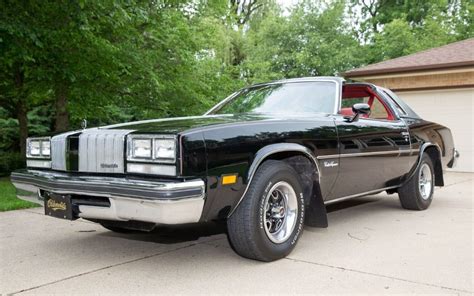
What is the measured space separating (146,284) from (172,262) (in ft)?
1.89

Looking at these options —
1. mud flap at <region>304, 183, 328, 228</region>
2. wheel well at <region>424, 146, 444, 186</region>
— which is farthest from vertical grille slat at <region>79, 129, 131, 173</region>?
wheel well at <region>424, 146, 444, 186</region>

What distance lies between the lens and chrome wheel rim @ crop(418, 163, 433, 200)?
626 cm

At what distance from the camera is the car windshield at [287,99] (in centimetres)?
483

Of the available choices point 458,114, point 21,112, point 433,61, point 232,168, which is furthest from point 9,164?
point 458,114

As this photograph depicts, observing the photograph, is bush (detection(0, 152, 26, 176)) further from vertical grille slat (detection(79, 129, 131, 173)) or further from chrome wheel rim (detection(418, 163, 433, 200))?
chrome wheel rim (detection(418, 163, 433, 200))

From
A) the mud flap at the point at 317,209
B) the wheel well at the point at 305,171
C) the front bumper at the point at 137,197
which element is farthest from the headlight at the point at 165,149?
A: the mud flap at the point at 317,209

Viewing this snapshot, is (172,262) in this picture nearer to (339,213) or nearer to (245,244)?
(245,244)

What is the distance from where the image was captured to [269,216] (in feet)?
12.7

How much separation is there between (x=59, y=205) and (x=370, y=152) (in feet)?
10.2

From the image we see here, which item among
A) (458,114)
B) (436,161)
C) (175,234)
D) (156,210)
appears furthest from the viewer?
(458,114)

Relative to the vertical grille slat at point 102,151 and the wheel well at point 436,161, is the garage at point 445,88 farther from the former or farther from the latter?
the vertical grille slat at point 102,151

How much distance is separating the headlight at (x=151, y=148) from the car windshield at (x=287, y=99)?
177 centimetres

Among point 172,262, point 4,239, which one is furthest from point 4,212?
point 172,262

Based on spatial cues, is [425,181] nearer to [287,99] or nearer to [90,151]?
[287,99]
